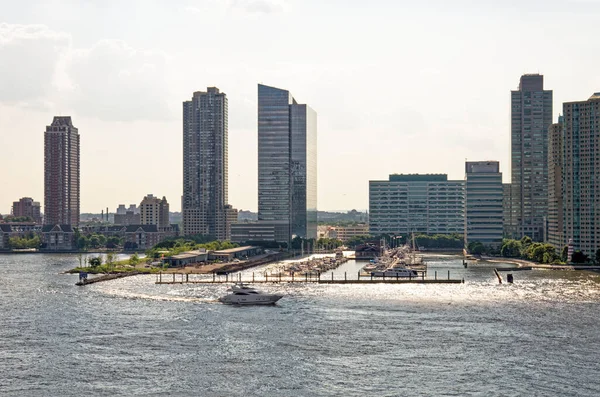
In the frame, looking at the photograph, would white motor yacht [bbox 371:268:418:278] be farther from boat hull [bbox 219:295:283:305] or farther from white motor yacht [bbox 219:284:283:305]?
boat hull [bbox 219:295:283:305]

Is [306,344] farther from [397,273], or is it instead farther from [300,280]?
[397,273]

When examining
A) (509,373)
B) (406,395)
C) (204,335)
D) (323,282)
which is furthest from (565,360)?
(323,282)

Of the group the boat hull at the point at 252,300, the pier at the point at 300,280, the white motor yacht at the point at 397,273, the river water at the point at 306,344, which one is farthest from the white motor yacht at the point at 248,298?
the white motor yacht at the point at 397,273

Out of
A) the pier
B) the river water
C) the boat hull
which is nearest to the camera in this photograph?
the river water

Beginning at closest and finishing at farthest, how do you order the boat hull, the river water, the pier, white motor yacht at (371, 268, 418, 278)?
the river water, the boat hull, the pier, white motor yacht at (371, 268, 418, 278)

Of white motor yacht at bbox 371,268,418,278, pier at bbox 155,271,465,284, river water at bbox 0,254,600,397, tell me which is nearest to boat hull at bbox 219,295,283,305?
river water at bbox 0,254,600,397

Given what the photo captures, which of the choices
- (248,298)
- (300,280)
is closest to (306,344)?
(248,298)

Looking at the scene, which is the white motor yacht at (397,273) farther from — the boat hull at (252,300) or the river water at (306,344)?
the boat hull at (252,300)

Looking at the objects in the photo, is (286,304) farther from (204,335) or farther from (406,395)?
(406,395)
